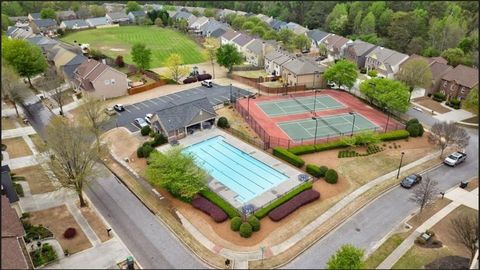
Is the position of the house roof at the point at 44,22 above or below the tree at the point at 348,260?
above

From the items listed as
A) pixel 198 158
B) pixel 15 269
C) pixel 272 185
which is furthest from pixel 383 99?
pixel 15 269

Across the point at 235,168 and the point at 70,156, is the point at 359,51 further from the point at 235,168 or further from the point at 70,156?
the point at 70,156

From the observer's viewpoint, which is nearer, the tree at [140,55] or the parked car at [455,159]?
the parked car at [455,159]

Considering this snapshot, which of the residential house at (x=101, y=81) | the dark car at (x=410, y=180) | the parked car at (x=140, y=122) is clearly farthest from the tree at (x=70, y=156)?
the dark car at (x=410, y=180)

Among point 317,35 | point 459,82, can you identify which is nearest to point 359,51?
point 317,35

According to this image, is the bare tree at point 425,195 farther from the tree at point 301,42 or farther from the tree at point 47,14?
the tree at point 47,14

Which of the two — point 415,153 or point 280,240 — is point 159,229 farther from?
point 415,153
